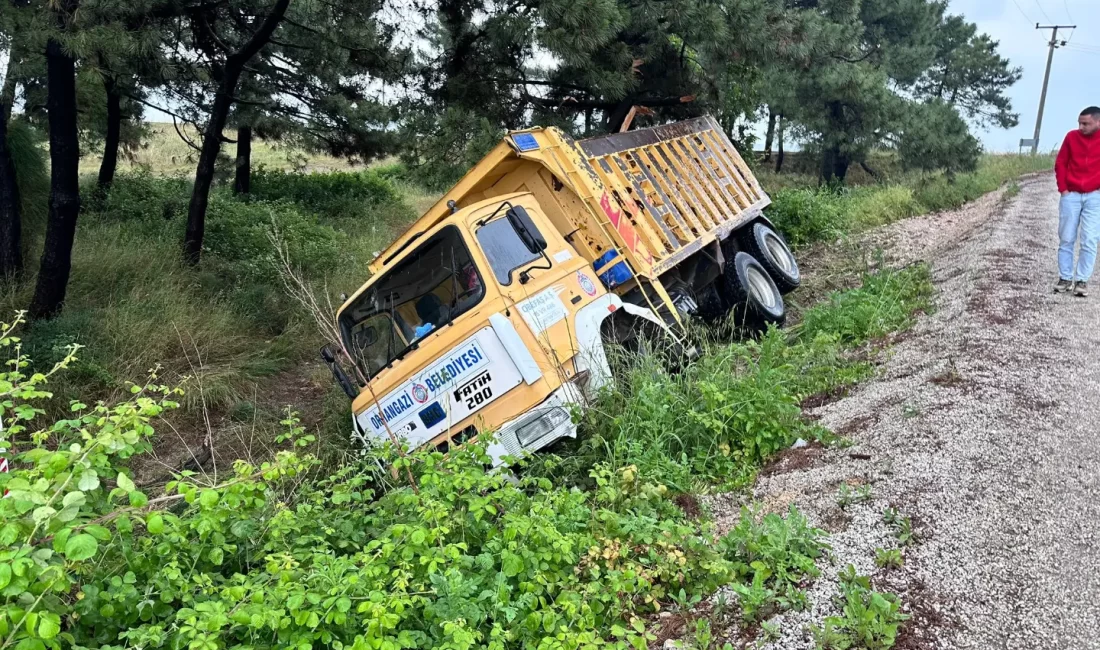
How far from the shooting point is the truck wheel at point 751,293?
7.64 m

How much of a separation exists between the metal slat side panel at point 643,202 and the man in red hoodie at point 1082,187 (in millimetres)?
3373

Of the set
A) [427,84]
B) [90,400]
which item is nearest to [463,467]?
[90,400]

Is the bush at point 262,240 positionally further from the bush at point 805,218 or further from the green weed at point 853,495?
the green weed at point 853,495

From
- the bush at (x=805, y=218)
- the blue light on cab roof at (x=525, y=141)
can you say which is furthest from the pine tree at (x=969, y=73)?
the blue light on cab roof at (x=525, y=141)

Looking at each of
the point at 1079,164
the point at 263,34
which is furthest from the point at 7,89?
the point at 1079,164

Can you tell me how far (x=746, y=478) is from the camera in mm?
4520

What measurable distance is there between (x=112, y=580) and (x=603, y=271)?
4.46m

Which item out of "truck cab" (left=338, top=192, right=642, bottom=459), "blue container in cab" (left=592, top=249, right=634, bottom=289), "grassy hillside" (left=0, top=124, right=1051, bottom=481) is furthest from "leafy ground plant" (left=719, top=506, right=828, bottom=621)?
"blue container in cab" (left=592, top=249, right=634, bottom=289)

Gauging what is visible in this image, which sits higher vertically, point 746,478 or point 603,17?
point 603,17

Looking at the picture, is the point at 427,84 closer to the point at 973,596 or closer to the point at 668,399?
the point at 668,399

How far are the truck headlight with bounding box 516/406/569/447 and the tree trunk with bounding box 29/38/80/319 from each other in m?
5.74

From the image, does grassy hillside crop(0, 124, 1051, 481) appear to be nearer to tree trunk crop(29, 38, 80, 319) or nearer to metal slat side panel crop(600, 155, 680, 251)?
tree trunk crop(29, 38, 80, 319)

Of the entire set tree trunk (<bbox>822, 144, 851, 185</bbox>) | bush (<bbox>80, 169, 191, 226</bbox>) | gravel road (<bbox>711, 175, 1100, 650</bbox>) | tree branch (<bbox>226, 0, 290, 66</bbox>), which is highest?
bush (<bbox>80, 169, 191, 226</bbox>)

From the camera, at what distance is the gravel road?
296 centimetres
